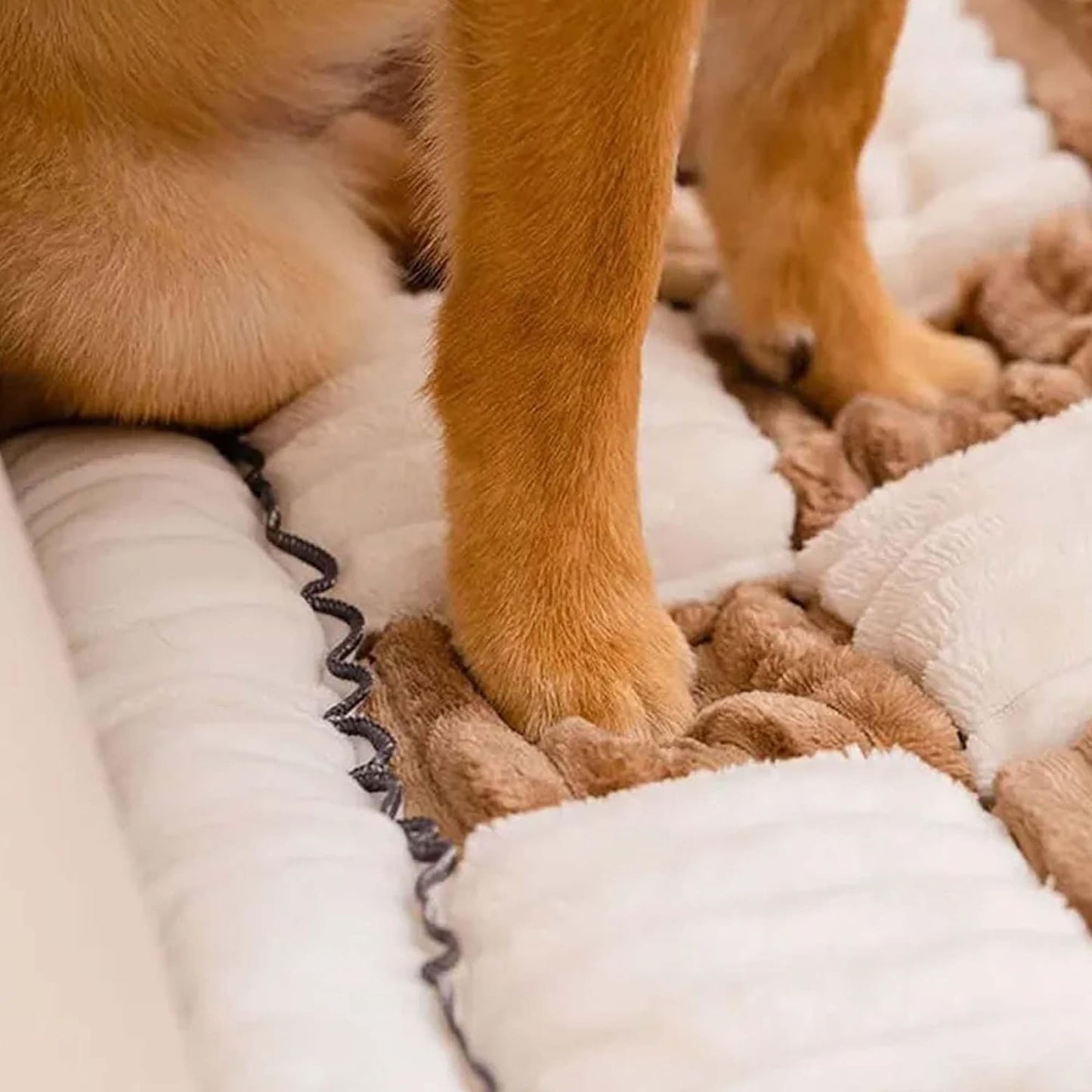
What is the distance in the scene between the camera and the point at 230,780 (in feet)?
2.51

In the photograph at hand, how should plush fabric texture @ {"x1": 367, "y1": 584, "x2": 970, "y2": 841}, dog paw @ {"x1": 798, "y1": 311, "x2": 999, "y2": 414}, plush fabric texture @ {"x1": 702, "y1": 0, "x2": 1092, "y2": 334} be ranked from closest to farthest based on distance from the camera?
plush fabric texture @ {"x1": 367, "y1": 584, "x2": 970, "y2": 841} → dog paw @ {"x1": 798, "y1": 311, "x2": 999, "y2": 414} → plush fabric texture @ {"x1": 702, "y1": 0, "x2": 1092, "y2": 334}

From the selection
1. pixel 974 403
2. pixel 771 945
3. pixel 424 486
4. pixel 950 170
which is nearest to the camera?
pixel 771 945

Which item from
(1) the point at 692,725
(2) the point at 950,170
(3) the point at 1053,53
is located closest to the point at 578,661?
(1) the point at 692,725

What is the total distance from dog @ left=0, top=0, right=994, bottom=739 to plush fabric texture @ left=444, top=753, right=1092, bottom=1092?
0.15m

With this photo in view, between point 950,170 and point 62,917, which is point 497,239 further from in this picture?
point 950,170

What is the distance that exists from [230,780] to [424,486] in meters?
0.29

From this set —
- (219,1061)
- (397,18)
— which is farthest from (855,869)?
(397,18)

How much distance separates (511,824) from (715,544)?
0.33 metres

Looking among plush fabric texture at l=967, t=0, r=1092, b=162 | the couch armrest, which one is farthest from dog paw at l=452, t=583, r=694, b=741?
plush fabric texture at l=967, t=0, r=1092, b=162

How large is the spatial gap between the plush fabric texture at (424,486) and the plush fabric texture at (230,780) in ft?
0.15

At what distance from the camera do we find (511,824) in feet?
2.36

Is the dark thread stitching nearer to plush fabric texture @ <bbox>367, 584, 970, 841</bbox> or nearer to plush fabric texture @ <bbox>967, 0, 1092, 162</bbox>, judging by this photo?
plush fabric texture @ <bbox>367, 584, 970, 841</bbox>

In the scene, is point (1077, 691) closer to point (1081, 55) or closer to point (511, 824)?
point (511, 824)

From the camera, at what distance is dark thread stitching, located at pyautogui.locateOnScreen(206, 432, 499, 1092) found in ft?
2.21
